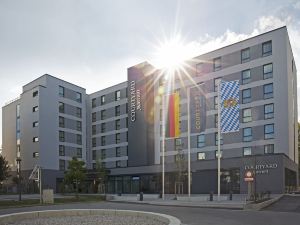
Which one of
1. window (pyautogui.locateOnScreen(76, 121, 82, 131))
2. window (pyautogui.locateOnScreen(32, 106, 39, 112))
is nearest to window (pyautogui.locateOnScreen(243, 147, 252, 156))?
window (pyautogui.locateOnScreen(76, 121, 82, 131))

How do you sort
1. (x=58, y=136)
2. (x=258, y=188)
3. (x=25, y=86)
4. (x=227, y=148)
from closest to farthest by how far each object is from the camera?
1. (x=258, y=188)
2. (x=227, y=148)
3. (x=58, y=136)
4. (x=25, y=86)

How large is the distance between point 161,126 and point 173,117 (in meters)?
25.7

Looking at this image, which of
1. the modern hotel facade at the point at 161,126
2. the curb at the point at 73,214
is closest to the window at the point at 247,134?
the modern hotel facade at the point at 161,126

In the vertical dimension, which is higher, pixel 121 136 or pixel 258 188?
pixel 121 136

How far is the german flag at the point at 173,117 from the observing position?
35409 mm

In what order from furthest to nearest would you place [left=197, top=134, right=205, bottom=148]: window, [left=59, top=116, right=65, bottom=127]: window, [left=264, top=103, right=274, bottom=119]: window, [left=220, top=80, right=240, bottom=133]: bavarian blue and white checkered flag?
[left=59, top=116, right=65, bottom=127]: window < [left=197, top=134, right=205, bottom=148]: window < [left=264, top=103, right=274, bottom=119]: window < [left=220, top=80, right=240, bottom=133]: bavarian blue and white checkered flag

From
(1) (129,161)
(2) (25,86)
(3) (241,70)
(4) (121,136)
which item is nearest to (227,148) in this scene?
(3) (241,70)

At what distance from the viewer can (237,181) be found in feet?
161

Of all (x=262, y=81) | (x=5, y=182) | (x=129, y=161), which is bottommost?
(x=5, y=182)

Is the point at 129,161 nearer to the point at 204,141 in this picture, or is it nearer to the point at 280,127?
the point at 204,141

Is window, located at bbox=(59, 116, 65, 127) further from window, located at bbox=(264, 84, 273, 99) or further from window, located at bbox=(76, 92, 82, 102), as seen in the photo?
window, located at bbox=(264, 84, 273, 99)

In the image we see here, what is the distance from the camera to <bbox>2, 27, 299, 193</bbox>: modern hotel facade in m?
47.6

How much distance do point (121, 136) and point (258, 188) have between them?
104ft

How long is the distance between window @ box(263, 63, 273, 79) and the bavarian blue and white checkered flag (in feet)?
55.4
